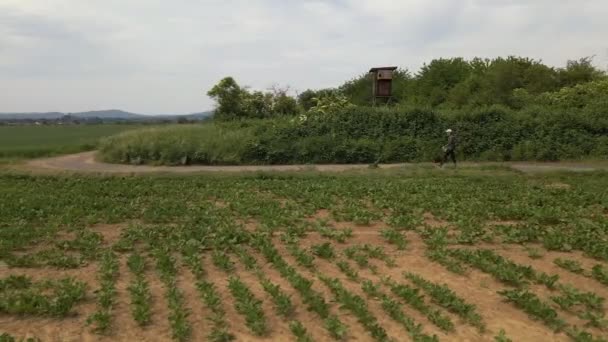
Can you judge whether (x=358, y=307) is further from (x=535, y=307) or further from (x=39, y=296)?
(x=39, y=296)

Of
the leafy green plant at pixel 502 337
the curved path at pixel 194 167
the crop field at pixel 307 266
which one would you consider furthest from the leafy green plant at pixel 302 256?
the curved path at pixel 194 167

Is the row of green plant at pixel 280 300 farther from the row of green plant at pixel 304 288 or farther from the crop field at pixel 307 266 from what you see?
the row of green plant at pixel 304 288

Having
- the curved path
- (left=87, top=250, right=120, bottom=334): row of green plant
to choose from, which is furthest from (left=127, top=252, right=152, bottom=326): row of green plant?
the curved path

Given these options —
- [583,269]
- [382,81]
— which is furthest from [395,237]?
[382,81]

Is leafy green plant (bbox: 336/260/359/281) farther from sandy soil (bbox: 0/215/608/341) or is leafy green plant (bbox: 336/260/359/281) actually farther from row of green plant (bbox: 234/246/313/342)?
row of green plant (bbox: 234/246/313/342)

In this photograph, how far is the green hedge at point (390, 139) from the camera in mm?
24453

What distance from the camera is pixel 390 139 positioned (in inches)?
1014

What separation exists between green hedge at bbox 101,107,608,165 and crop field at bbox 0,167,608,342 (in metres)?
11.0

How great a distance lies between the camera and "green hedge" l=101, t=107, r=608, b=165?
24453 millimetres

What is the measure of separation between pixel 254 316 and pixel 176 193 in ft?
30.3

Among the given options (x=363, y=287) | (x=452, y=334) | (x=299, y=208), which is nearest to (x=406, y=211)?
(x=299, y=208)

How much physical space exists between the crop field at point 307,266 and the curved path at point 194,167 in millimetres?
7847

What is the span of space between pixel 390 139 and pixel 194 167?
9.23 metres

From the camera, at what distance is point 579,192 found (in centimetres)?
1356
